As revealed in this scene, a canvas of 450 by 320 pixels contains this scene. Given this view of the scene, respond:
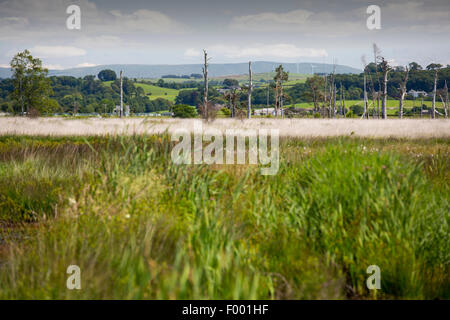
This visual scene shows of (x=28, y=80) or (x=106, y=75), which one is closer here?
(x=28, y=80)

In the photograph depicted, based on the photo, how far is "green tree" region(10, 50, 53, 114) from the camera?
5106 centimetres

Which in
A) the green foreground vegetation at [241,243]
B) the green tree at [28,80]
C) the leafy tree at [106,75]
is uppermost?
the leafy tree at [106,75]

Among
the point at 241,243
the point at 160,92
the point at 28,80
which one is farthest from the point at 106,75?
the point at 241,243

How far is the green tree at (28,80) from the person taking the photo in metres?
51.1

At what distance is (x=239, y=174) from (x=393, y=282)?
350 cm

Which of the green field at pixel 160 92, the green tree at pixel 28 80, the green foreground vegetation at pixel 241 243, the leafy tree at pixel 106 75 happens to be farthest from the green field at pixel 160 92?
the green foreground vegetation at pixel 241 243

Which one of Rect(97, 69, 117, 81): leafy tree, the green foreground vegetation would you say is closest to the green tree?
the green foreground vegetation

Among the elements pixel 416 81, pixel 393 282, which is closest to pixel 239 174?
pixel 393 282

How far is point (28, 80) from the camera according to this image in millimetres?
52188

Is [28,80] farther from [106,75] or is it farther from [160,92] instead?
[106,75]

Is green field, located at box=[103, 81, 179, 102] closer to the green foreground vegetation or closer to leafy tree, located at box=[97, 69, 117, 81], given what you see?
leafy tree, located at box=[97, 69, 117, 81]

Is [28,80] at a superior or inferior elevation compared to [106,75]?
inferior

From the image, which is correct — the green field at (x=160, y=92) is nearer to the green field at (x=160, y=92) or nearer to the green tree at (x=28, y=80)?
the green field at (x=160, y=92)

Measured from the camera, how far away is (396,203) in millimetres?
4305
